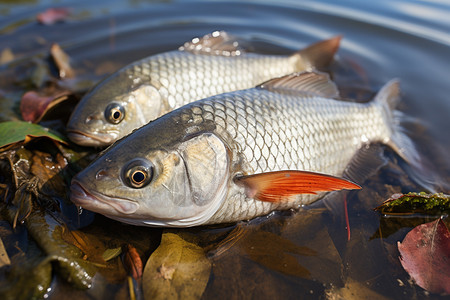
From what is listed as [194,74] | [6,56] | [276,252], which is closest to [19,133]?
[194,74]

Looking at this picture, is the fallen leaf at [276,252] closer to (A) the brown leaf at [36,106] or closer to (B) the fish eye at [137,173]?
(B) the fish eye at [137,173]

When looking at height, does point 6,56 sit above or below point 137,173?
below

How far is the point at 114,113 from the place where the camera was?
348cm

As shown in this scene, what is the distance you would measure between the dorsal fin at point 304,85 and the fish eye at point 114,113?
4.57 feet

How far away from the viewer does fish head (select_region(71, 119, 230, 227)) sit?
7.43 ft

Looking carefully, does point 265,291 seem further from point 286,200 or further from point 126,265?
point 126,265

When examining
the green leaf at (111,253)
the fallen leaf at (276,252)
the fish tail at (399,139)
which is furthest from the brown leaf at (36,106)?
the fish tail at (399,139)

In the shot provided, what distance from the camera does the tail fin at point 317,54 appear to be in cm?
502

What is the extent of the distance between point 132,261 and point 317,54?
3936 millimetres

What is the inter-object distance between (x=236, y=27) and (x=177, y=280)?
5796 millimetres

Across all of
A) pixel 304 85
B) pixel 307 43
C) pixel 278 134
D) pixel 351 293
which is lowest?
pixel 351 293

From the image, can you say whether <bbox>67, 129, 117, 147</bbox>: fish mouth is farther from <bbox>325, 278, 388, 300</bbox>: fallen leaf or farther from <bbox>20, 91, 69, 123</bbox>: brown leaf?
<bbox>325, 278, 388, 300</bbox>: fallen leaf

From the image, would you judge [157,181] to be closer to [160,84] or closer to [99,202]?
[99,202]

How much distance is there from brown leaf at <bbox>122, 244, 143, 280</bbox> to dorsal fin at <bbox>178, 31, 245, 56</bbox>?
261 cm
